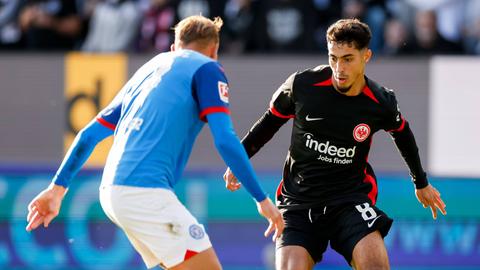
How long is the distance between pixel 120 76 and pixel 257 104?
5.70 feet

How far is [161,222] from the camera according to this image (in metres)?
5.58

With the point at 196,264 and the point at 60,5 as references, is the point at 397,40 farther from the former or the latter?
the point at 196,264

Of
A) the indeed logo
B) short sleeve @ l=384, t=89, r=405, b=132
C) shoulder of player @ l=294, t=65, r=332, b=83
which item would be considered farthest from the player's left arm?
shoulder of player @ l=294, t=65, r=332, b=83

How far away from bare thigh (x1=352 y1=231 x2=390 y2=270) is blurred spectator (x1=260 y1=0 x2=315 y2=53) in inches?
255

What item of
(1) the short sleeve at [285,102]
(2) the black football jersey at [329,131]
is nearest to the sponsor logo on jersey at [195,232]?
(2) the black football jersey at [329,131]

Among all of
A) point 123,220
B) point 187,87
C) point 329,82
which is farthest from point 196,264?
point 329,82

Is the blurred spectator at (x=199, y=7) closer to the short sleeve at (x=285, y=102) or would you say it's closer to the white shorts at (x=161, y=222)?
the short sleeve at (x=285, y=102)

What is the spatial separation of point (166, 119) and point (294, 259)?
1321 millimetres

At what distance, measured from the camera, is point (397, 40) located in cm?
1249

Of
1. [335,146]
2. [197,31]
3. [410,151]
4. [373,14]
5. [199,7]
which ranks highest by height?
[197,31]

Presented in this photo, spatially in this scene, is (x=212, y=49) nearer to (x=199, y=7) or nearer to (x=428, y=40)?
(x=199, y=7)

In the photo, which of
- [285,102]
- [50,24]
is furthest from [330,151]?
[50,24]

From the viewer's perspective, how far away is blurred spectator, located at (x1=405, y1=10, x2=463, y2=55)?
12398 mm

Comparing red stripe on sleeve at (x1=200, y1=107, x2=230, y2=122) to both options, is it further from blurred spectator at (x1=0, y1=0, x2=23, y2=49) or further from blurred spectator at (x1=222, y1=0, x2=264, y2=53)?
blurred spectator at (x1=0, y1=0, x2=23, y2=49)
